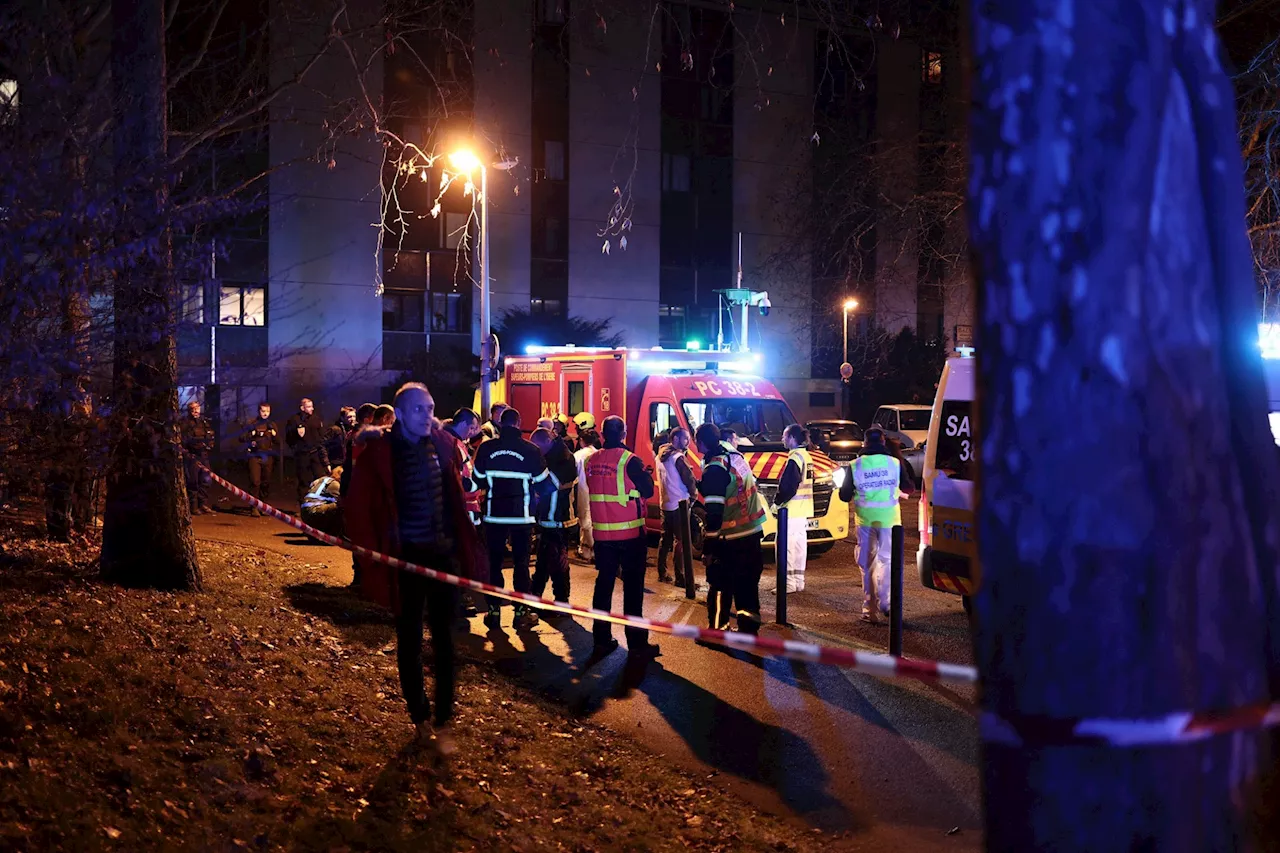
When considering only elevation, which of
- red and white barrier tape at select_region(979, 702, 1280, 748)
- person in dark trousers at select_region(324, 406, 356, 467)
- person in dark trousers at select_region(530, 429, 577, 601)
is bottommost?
person in dark trousers at select_region(530, 429, 577, 601)

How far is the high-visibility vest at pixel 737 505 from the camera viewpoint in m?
9.04

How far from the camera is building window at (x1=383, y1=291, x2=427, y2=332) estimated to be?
116ft

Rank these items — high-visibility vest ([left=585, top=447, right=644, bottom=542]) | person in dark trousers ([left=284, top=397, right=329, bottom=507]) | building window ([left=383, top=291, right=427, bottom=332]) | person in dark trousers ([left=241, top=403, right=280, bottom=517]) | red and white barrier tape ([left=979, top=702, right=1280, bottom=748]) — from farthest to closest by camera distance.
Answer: building window ([left=383, top=291, right=427, bottom=332]) → person in dark trousers ([left=284, top=397, right=329, bottom=507]) → person in dark trousers ([left=241, top=403, right=280, bottom=517]) → high-visibility vest ([left=585, top=447, right=644, bottom=542]) → red and white barrier tape ([left=979, top=702, right=1280, bottom=748])

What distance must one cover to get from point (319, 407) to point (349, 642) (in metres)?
26.3

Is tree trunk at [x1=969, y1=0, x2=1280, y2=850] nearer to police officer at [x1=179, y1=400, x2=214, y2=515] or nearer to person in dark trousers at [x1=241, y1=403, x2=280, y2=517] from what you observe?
police officer at [x1=179, y1=400, x2=214, y2=515]

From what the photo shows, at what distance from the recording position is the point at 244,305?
33.4m

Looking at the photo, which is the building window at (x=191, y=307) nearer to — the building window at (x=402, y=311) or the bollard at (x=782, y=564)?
the bollard at (x=782, y=564)

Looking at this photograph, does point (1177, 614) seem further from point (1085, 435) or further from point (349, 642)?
point (349, 642)

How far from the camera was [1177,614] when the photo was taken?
80.6 inches

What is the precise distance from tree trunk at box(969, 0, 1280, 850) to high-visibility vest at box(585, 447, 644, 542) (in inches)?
259

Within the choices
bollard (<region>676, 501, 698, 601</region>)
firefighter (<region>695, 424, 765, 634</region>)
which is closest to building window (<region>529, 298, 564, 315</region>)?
bollard (<region>676, 501, 698, 601</region>)

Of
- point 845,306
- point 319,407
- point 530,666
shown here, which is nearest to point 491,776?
point 530,666

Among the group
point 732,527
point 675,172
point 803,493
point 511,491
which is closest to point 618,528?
point 732,527

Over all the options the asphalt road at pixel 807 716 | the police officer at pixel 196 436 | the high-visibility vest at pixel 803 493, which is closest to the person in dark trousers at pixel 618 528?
the asphalt road at pixel 807 716
